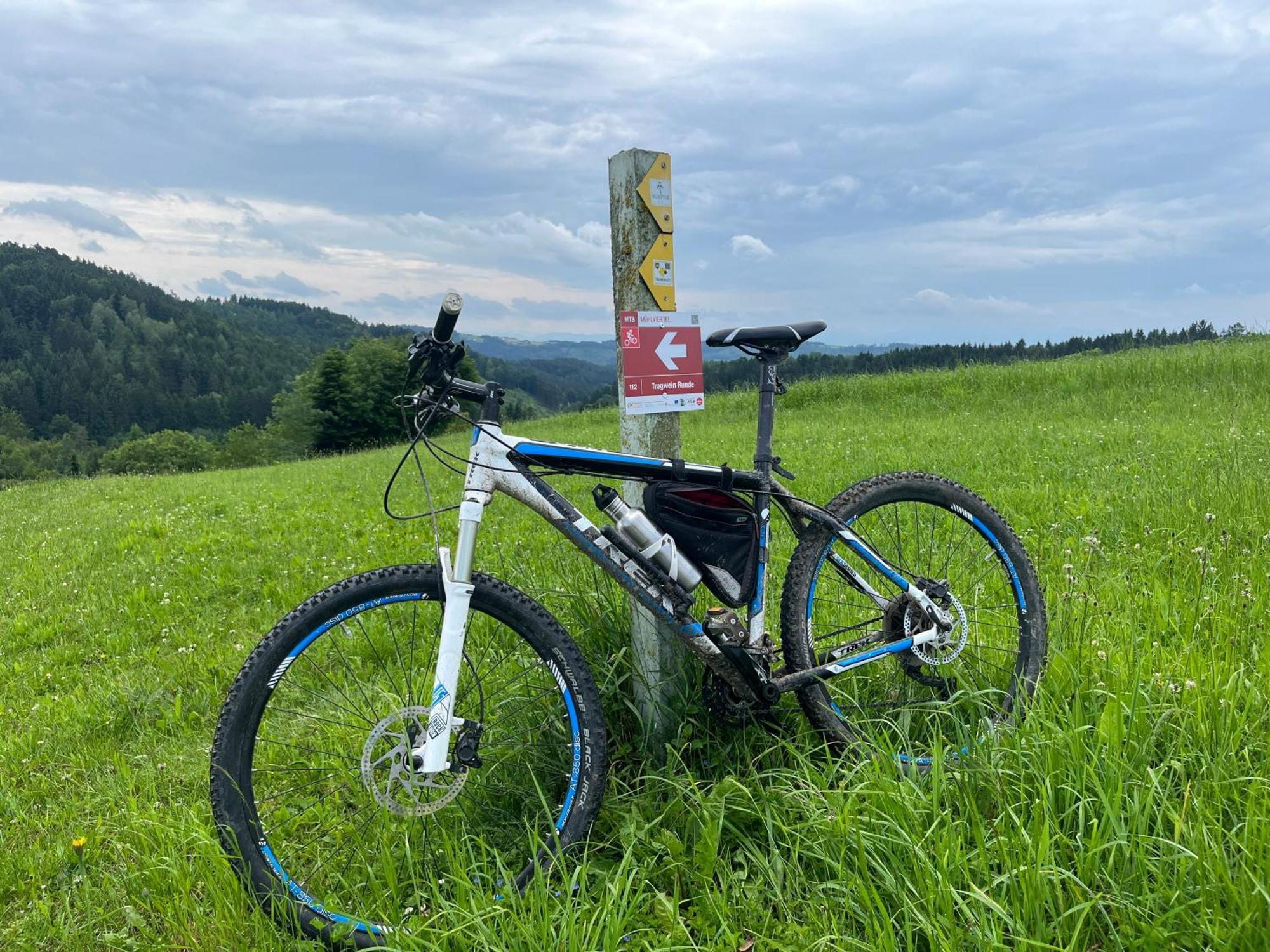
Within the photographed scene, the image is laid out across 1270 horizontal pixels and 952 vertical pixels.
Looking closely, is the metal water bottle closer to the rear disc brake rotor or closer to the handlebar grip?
the handlebar grip

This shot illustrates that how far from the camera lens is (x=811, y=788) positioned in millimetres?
2344

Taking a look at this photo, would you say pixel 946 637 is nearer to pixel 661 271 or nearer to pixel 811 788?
A: pixel 811 788

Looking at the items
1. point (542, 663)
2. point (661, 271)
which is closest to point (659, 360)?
point (661, 271)

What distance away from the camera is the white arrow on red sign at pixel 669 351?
9.73 ft

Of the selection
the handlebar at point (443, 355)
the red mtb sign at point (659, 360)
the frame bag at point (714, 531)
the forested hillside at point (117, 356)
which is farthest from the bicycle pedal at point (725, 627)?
the forested hillside at point (117, 356)

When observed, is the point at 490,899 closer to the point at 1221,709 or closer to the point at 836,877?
the point at 836,877

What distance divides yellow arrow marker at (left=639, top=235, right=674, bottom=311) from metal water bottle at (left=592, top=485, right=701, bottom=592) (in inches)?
35.2

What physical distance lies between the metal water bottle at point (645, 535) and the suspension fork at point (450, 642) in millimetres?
447

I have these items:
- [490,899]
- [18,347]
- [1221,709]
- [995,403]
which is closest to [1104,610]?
[1221,709]

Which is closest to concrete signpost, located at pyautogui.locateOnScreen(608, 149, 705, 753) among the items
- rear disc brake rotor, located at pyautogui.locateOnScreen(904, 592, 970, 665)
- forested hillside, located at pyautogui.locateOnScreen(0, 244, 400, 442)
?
rear disc brake rotor, located at pyautogui.locateOnScreen(904, 592, 970, 665)

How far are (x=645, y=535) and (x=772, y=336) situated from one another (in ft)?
3.20

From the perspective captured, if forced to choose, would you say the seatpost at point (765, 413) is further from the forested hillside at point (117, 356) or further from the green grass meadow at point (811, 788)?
the forested hillside at point (117, 356)

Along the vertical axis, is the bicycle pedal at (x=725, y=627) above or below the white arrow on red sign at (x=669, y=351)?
below

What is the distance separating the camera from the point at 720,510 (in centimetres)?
275
